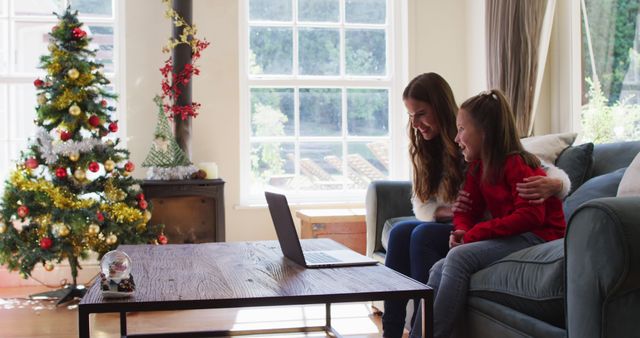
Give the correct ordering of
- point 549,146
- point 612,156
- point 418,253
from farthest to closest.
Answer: point 549,146
point 612,156
point 418,253

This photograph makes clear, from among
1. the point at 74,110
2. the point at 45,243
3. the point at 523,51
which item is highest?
the point at 523,51

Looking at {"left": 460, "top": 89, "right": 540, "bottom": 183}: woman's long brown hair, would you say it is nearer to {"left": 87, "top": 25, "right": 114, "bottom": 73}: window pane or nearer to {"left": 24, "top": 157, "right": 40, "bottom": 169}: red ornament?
{"left": 24, "top": 157, "right": 40, "bottom": 169}: red ornament

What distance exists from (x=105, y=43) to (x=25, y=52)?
1.87 ft

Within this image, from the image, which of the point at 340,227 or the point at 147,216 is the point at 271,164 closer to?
the point at 340,227

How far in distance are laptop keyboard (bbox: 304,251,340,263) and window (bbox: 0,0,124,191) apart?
3.23 m

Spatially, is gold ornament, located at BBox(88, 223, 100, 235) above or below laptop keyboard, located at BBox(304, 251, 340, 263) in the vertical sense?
below

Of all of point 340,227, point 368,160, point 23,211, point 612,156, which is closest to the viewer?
point 612,156

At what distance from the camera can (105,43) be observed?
549 centimetres

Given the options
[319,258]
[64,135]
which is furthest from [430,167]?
[64,135]

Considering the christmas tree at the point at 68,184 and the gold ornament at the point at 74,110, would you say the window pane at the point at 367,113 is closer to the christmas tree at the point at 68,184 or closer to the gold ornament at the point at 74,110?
the christmas tree at the point at 68,184

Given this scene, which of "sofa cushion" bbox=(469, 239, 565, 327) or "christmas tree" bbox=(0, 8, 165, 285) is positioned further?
"christmas tree" bbox=(0, 8, 165, 285)

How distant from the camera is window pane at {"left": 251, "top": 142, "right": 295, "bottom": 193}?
5648mm

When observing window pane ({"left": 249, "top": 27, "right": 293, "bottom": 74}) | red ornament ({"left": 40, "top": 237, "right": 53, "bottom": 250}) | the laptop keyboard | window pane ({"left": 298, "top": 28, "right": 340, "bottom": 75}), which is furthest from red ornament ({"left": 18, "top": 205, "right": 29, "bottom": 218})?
the laptop keyboard

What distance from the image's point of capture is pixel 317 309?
4262 millimetres
